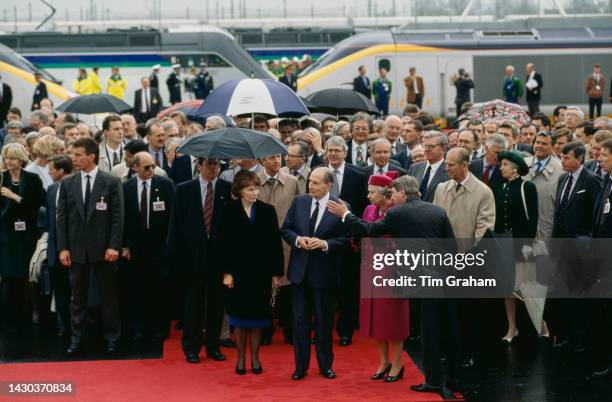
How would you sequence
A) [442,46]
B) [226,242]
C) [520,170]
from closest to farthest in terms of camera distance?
[226,242], [520,170], [442,46]

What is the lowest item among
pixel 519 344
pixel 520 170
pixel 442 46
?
pixel 519 344

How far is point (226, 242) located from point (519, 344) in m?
3.32

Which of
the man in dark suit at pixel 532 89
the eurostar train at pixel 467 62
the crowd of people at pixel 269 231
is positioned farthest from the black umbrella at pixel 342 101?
the eurostar train at pixel 467 62

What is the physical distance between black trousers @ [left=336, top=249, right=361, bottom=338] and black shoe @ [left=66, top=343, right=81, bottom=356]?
2.66 metres

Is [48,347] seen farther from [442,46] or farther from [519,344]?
[442,46]

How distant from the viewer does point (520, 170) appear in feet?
32.2

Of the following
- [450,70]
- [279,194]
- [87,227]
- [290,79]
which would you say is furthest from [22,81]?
A: [279,194]

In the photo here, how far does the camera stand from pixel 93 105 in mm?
15430

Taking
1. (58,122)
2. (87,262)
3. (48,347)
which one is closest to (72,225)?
(87,262)

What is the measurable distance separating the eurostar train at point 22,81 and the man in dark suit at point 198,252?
1948 centimetres

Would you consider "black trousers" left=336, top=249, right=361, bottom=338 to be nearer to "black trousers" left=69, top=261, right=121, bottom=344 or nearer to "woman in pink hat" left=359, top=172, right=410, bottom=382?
"woman in pink hat" left=359, top=172, right=410, bottom=382

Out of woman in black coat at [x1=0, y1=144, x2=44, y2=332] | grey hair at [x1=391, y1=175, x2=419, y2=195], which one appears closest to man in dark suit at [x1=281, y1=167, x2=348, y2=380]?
grey hair at [x1=391, y1=175, x2=419, y2=195]

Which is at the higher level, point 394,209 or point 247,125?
point 247,125

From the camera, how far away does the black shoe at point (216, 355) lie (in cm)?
964
